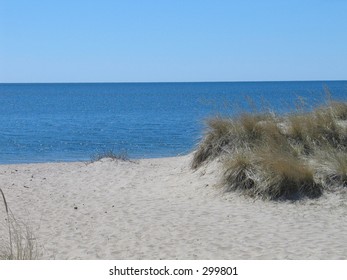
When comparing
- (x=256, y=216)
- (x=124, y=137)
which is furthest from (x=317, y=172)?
(x=124, y=137)

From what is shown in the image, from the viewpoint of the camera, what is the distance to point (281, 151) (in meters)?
12.3

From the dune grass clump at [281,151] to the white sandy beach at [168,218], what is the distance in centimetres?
34

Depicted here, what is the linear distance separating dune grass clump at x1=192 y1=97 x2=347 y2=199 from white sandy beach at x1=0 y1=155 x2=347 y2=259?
1.11ft

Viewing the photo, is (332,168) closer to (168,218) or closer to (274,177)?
(274,177)

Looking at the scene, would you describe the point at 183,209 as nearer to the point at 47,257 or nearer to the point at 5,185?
the point at 47,257

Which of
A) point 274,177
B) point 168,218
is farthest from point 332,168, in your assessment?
point 168,218

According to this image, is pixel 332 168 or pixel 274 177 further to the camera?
pixel 332 168

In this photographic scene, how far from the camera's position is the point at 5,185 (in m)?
13.9

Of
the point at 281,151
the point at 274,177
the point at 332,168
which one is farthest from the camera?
the point at 281,151

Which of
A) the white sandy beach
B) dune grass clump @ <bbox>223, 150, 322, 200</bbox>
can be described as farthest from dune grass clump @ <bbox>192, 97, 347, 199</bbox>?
the white sandy beach

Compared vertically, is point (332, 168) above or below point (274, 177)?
above

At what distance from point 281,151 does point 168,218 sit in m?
3.15

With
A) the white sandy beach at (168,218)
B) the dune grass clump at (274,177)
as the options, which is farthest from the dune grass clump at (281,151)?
the white sandy beach at (168,218)

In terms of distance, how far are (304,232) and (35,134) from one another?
97.0 ft
